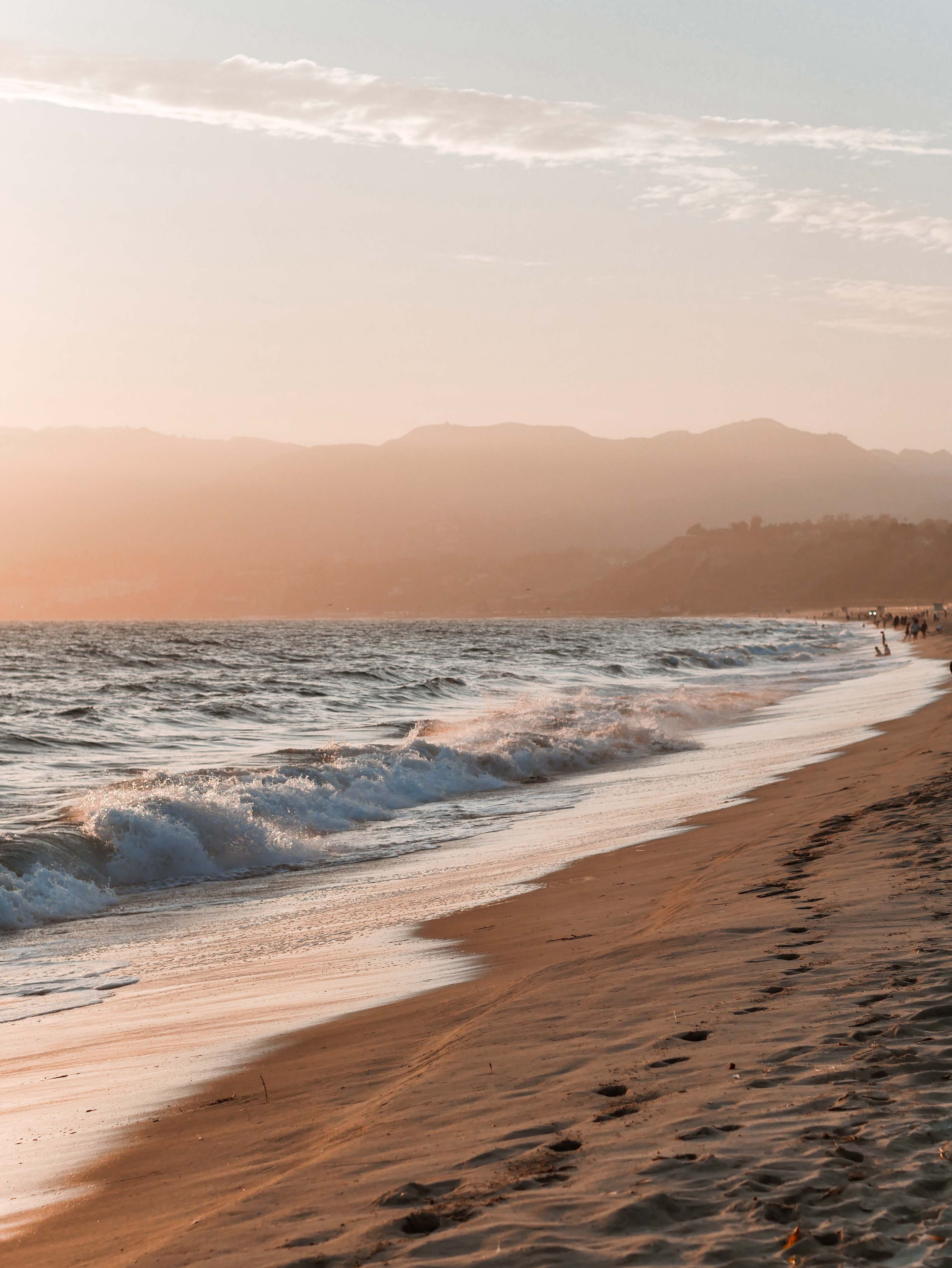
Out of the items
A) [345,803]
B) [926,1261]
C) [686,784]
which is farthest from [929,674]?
[926,1261]

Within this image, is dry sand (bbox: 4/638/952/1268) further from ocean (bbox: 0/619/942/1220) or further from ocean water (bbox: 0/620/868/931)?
ocean water (bbox: 0/620/868/931)

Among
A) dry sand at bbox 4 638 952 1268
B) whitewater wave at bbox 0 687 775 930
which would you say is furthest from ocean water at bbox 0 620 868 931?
dry sand at bbox 4 638 952 1268

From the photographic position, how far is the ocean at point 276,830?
6223 millimetres

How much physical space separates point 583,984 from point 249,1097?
6.21 feet

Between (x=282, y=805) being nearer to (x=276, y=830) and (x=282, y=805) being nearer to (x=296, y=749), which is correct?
(x=276, y=830)

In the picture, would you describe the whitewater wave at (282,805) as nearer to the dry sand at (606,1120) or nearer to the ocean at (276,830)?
the ocean at (276,830)

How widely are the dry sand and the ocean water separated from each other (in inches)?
228

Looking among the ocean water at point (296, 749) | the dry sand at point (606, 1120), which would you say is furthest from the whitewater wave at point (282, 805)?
the dry sand at point (606, 1120)

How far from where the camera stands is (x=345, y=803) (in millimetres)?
15383

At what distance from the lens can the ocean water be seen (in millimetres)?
12094

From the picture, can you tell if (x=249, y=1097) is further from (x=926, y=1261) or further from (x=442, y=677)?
(x=442, y=677)

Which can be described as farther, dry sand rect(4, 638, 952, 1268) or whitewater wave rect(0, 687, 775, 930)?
whitewater wave rect(0, 687, 775, 930)

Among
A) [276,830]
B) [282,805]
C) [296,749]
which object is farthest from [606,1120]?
[296,749]

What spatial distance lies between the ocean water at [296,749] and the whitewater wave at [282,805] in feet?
0.10
